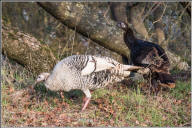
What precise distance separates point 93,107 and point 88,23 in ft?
9.69

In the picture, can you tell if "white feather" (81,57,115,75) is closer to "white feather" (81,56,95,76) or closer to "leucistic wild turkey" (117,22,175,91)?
"white feather" (81,56,95,76)

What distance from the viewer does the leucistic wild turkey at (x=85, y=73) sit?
533 centimetres

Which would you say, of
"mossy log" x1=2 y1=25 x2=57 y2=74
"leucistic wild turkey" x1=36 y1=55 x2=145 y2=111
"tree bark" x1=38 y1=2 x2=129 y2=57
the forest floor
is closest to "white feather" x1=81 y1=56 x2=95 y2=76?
"leucistic wild turkey" x1=36 y1=55 x2=145 y2=111

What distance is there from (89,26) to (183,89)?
2883 mm

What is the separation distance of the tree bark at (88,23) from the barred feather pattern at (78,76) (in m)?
2.54

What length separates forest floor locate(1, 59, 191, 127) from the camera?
5.04m

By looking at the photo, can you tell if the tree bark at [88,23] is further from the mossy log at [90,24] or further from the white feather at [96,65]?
the white feather at [96,65]

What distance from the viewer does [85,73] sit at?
5.35 m

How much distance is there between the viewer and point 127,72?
18.5 ft

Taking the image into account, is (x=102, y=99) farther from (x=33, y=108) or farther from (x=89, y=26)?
(x=89, y=26)

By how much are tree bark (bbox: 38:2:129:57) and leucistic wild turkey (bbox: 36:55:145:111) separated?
2522mm

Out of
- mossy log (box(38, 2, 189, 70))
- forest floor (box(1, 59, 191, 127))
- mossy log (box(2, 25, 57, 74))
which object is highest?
mossy log (box(38, 2, 189, 70))

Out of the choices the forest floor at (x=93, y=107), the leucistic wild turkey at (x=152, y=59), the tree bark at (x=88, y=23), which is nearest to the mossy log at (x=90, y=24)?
the tree bark at (x=88, y=23)

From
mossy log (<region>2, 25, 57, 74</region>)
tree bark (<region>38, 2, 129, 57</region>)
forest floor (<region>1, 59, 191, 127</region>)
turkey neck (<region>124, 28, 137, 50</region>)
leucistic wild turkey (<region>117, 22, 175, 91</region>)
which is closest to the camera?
forest floor (<region>1, 59, 191, 127</region>)
